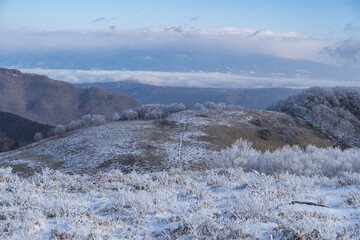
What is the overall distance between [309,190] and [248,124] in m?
48.6

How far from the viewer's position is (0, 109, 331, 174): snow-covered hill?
36.6m

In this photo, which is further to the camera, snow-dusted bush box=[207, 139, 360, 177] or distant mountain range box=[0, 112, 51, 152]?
distant mountain range box=[0, 112, 51, 152]

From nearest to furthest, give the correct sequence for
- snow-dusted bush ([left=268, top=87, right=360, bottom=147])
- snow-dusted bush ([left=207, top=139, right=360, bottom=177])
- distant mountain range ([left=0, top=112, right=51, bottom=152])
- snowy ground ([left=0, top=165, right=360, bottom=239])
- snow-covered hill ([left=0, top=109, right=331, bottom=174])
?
snowy ground ([left=0, top=165, right=360, bottom=239]) → snow-dusted bush ([left=207, top=139, right=360, bottom=177]) → snow-covered hill ([left=0, top=109, right=331, bottom=174]) → snow-dusted bush ([left=268, top=87, right=360, bottom=147]) → distant mountain range ([left=0, top=112, right=51, bottom=152])

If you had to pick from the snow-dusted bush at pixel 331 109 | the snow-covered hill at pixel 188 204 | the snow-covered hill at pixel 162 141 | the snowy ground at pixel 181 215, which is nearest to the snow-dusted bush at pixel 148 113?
the snow-covered hill at pixel 162 141

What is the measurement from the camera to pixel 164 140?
4416 cm

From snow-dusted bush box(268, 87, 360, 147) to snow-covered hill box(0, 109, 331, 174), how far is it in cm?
407

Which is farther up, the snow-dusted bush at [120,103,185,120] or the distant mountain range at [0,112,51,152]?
the snow-dusted bush at [120,103,185,120]

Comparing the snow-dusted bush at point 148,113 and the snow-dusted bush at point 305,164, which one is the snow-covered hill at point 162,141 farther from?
the snow-dusted bush at point 305,164

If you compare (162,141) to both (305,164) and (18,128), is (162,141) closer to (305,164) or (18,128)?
(305,164)

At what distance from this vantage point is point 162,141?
43625 millimetres

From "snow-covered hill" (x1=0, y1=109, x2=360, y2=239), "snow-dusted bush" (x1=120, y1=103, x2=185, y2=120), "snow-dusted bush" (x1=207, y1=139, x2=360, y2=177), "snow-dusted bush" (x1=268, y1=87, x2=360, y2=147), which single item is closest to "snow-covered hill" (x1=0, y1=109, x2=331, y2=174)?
"snow-dusted bush" (x1=268, y1=87, x2=360, y2=147)

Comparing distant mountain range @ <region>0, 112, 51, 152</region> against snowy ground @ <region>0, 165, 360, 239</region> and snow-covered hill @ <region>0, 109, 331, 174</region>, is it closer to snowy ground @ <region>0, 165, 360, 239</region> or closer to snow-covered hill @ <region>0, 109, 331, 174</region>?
snow-covered hill @ <region>0, 109, 331, 174</region>

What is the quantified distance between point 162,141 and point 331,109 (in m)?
47.6

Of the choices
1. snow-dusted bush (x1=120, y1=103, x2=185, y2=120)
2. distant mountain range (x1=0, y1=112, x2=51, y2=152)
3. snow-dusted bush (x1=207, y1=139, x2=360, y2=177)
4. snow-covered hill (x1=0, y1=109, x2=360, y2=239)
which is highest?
snow-covered hill (x1=0, y1=109, x2=360, y2=239)
